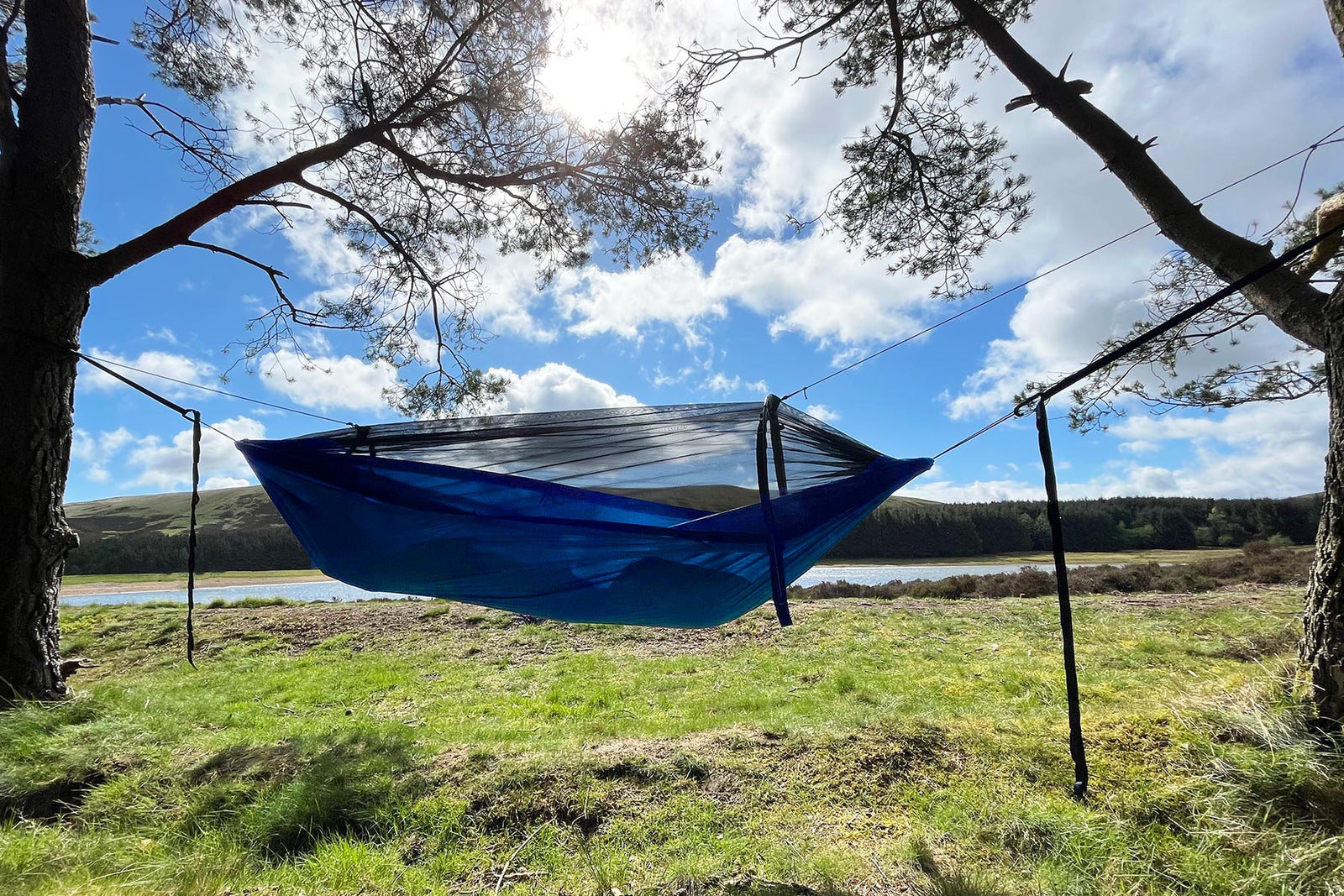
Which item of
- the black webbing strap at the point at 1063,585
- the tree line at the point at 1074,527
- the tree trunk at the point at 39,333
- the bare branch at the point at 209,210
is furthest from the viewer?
the tree line at the point at 1074,527

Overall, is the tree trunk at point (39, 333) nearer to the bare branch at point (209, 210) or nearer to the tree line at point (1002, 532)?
the bare branch at point (209, 210)

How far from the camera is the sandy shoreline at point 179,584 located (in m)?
23.7

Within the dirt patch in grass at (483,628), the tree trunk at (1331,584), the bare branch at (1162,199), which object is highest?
the bare branch at (1162,199)

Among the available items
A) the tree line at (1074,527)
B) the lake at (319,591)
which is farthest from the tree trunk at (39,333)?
the tree line at (1074,527)

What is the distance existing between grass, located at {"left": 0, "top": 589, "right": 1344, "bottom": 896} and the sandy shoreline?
80.4 ft

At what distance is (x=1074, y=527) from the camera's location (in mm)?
26797

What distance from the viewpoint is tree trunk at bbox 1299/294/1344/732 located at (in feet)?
6.24

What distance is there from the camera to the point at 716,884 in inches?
66.7

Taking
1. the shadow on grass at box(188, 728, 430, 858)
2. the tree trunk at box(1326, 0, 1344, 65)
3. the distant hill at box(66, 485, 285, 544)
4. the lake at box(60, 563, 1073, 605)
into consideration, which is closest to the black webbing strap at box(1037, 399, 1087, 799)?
the tree trunk at box(1326, 0, 1344, 65)

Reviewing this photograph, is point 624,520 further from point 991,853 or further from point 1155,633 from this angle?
point 1155,633

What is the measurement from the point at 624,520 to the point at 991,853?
5.69 feet

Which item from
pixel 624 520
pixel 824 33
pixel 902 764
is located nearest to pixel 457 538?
pixel 624 520

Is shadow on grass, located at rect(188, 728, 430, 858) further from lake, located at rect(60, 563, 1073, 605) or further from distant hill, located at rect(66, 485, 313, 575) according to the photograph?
distant hill, located at rect(66, 485, 313, 575)

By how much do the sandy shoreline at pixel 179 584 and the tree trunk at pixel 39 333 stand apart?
2421cm
